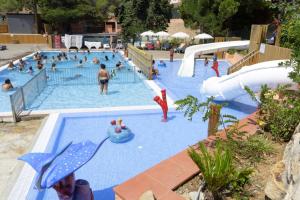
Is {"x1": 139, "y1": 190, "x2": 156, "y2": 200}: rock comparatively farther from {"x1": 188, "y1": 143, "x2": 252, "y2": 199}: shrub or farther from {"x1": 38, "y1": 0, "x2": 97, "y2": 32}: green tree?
{"x1": 38, "y1": 0, "x2": 97, "y2": 32}: green tree

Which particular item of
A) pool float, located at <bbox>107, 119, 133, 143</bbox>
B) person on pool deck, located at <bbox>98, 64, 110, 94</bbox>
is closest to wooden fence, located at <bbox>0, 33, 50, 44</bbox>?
person on pool deck, located at <bbox>98, 64, 110, 94</bbox>

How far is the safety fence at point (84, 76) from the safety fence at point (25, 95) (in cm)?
213

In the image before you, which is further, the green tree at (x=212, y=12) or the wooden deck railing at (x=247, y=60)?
the green tree at (x=212, y=12)

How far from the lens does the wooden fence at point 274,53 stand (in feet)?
37.3

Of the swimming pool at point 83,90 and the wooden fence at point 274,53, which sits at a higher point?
the wooden fence at point 274,53

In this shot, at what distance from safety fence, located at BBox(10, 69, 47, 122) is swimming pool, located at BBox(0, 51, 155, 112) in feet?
0.75

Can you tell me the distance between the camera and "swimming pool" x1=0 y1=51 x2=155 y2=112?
1099cm

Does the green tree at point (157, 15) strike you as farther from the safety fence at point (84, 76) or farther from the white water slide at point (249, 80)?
the white water slide at point (249, 80)

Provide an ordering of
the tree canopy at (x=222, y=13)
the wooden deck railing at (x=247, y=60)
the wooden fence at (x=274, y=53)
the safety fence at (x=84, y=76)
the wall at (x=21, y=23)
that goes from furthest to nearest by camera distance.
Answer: the wall at (x=21, y=23), the tree canopy at (x=222, y=13), the safety fence at (x=84, y=76), the wooden deck railing at (x=247, y=60), the wooden fence at (x=274, y=53)

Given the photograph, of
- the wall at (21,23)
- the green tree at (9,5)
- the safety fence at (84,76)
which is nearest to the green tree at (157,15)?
the safety fence at (84,76)

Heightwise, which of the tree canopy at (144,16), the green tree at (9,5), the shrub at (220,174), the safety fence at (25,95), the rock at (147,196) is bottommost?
the safety fence at (25,95)

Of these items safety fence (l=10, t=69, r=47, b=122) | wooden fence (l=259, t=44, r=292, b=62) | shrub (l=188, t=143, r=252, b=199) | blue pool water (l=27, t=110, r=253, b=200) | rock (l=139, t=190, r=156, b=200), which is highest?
wooden fence (l=259, t=44, r=292, b=62)

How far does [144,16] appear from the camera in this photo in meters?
32.2

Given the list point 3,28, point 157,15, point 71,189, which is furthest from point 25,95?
point 3,28
